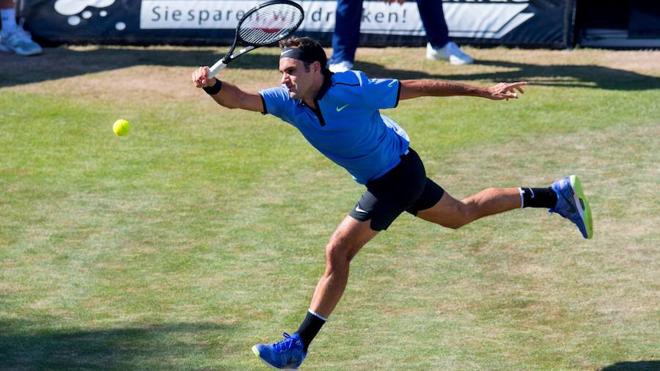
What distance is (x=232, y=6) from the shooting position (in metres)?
15.9

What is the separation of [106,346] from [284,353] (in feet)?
4.12

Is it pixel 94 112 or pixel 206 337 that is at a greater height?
pixel 206 337

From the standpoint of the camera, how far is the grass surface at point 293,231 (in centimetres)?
815

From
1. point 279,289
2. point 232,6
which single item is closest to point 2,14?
point 232,6

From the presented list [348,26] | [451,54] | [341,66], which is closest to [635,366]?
[341,66]

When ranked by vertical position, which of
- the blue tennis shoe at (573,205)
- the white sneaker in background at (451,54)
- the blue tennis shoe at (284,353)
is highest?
the blue tennis shoe at (284,353)

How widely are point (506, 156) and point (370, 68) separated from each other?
3.39m

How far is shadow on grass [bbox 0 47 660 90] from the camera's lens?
14.6 metres

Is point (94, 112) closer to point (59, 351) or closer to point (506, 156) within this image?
point (506, 156)

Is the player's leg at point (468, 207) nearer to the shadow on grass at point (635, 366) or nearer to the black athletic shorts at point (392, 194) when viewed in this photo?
the black athletic shorts at point (392, 194)

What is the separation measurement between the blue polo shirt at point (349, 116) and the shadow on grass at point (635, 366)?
183cm

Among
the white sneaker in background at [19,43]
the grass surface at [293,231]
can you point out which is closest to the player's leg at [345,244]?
the grass surface at [293,231]

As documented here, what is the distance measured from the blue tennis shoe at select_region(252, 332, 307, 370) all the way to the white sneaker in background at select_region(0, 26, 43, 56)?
931 cm

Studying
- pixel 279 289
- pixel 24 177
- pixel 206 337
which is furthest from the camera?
pixel 24 177
